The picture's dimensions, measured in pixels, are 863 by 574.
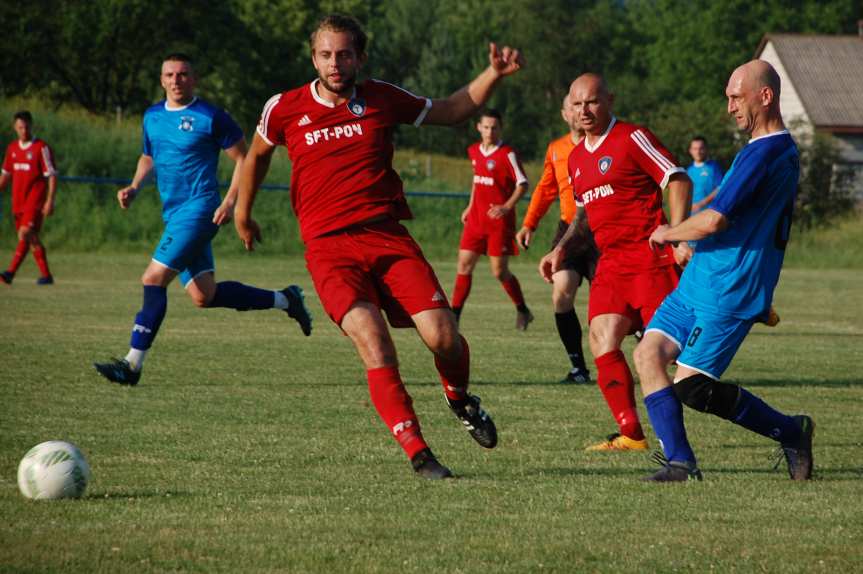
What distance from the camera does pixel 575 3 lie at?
87.4m

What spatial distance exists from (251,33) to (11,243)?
1076 inches

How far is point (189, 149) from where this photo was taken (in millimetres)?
10344

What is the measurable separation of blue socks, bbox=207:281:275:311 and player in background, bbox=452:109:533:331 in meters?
4.09

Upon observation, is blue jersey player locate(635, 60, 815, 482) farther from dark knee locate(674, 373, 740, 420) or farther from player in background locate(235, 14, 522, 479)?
player in background locate(235, 14, 522, 479)

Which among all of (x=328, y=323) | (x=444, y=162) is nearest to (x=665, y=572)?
(x=328, y=323)

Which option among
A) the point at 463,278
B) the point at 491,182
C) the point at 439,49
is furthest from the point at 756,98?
the point at 439,49

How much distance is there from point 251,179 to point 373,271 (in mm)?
822

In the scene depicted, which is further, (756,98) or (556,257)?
(556,257)

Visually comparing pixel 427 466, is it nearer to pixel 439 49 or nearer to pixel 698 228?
pixel 698 228

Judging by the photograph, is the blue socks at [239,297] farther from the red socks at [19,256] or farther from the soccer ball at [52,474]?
the red socks at [19,256]

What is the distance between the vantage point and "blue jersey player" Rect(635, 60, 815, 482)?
5980mm

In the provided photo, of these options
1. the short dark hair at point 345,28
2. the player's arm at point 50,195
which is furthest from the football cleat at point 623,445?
the player's arm at point 50,195

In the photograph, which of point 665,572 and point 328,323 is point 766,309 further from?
point 328,323

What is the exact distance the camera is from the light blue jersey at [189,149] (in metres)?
10.3
